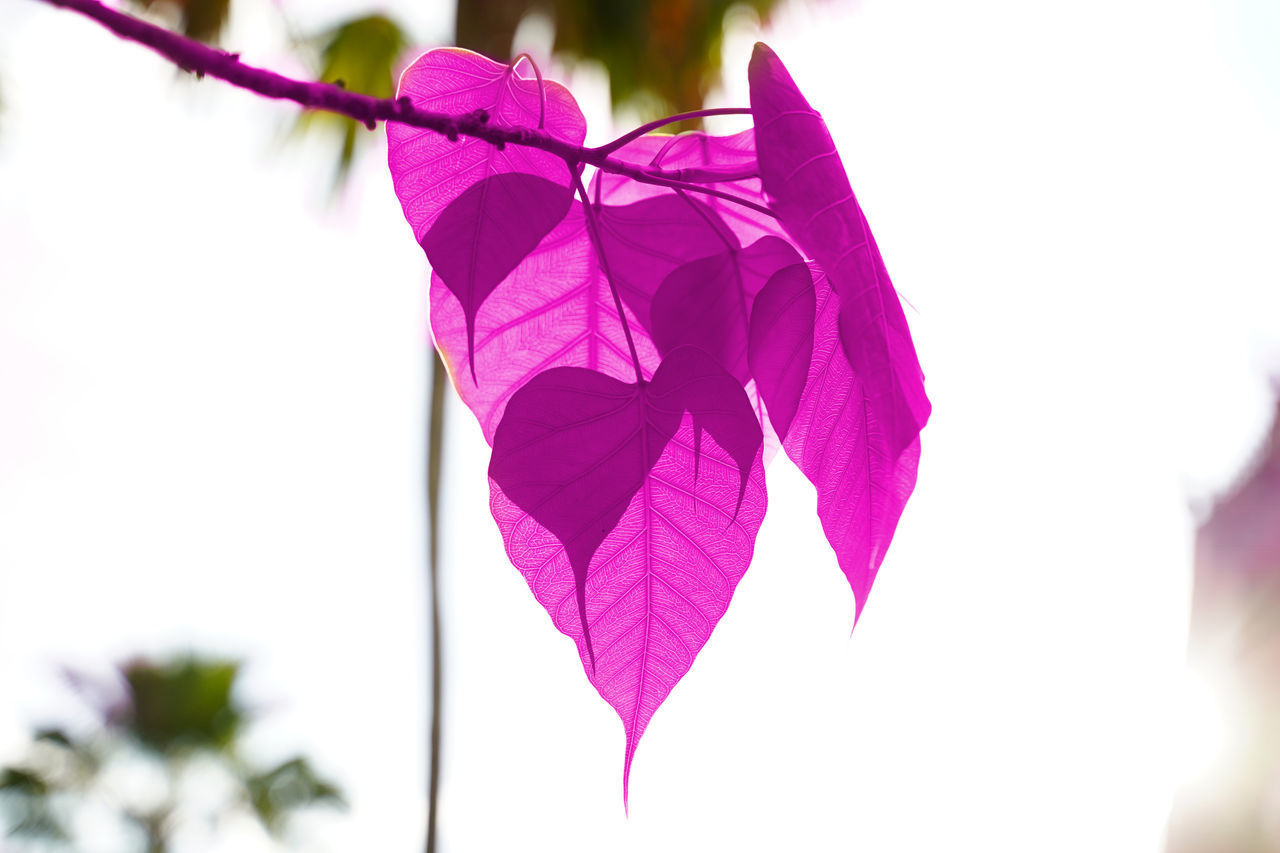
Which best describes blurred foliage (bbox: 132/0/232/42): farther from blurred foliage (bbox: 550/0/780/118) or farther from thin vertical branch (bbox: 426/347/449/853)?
thin vertical branch (bbox: 426/347/449/853)

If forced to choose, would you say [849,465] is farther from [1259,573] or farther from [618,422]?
[1259,573]

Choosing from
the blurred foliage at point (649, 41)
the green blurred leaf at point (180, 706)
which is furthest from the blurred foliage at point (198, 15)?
the green blurred leaf at point (180, 706)

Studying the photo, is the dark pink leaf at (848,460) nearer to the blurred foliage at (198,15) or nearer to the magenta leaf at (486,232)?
the magenta leaf at (486,232)

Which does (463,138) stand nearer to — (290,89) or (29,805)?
(290,89)

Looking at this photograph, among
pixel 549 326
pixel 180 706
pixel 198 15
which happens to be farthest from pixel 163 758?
pixel 549 326

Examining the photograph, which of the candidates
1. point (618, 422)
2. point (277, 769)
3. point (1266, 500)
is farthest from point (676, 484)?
point (277, 769)

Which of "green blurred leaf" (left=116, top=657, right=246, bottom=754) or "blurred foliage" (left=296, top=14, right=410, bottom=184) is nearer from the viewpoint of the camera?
"blurred foliage" (left=296, top=14, right=410, bottom=184)

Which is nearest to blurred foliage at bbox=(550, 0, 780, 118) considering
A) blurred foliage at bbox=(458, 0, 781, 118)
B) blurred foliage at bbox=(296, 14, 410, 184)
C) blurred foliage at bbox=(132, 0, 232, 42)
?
blurred foliage at bbox=(458, 0, 781, 118)
